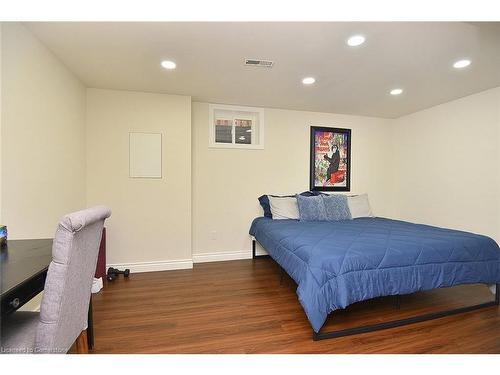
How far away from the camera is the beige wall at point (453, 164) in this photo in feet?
9.61

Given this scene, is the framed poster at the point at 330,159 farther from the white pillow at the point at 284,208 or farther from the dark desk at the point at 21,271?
the dark desk at the point at 21,271

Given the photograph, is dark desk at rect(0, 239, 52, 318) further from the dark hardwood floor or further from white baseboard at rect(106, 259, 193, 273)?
white baseboard at rect(106, 259, 193, 273)

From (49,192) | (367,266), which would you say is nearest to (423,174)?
(367,266)

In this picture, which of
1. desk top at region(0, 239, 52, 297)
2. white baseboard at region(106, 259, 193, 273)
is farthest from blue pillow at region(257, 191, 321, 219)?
desk top at region(0, 239, 52, 297)

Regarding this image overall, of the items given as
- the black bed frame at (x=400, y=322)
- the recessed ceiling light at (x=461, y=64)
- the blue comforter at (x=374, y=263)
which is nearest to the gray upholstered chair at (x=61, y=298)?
the blue comforter at (x=374, y=263)

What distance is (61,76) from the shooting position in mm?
2309

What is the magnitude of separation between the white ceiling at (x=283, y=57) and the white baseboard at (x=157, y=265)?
229cm

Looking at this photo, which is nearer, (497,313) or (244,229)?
(497,313)

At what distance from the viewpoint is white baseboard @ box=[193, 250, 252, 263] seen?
3477 millimetres

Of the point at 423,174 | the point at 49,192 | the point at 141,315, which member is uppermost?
the point at 423,174

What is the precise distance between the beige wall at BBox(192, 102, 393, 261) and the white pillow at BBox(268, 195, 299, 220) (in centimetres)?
35

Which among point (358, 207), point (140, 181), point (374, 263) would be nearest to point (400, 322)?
point (374, 263)

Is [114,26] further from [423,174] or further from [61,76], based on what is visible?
[423,174]

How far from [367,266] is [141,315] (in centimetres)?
196
